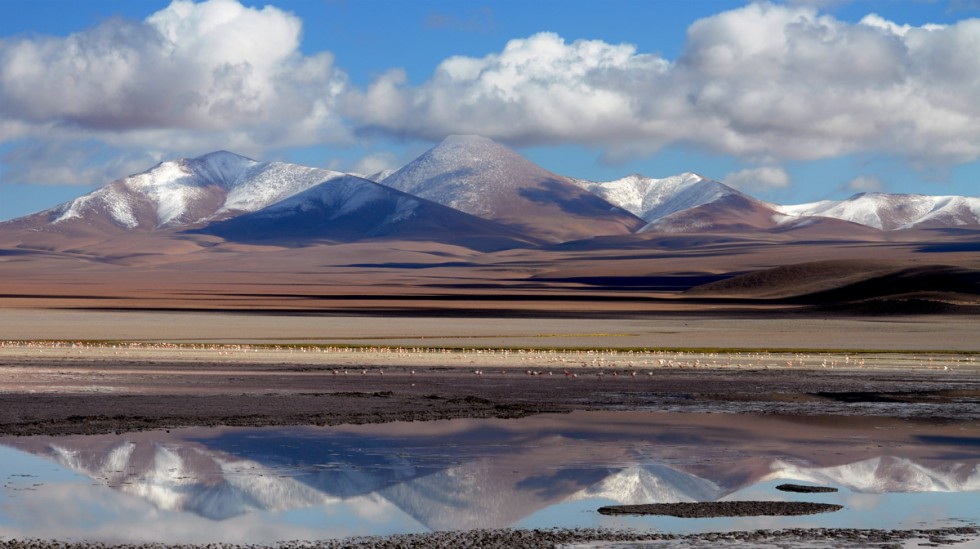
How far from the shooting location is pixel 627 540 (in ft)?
48.6

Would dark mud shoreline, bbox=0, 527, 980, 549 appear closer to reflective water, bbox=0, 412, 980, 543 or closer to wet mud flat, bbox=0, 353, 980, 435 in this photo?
Answer: reflective water, bbox=0, 412, 980, 543

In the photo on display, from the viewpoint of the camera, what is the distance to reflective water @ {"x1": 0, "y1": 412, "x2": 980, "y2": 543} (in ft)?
51.8

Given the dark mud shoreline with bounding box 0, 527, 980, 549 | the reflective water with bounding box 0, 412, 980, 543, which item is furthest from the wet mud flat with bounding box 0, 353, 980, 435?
the dark mud shoreline with bounding box 0, 527, 980, 549

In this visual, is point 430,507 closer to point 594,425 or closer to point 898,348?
point 594,425

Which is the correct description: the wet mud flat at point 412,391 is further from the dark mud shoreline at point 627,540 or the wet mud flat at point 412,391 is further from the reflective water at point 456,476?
the dark mud shoreline at point 627,540

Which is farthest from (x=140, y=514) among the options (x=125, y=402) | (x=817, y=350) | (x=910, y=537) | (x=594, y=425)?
(x=817, y=350)

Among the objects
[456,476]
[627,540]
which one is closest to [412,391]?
[456,476]

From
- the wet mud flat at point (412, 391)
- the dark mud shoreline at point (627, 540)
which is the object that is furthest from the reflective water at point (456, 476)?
the wet mud flat at point (412, 391)

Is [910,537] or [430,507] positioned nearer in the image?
[910,537]

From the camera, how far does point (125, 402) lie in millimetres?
28922

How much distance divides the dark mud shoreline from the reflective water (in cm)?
41

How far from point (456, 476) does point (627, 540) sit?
4.72 m

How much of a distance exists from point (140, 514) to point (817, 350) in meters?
42.6

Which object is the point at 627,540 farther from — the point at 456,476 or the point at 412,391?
the point at 412,391
